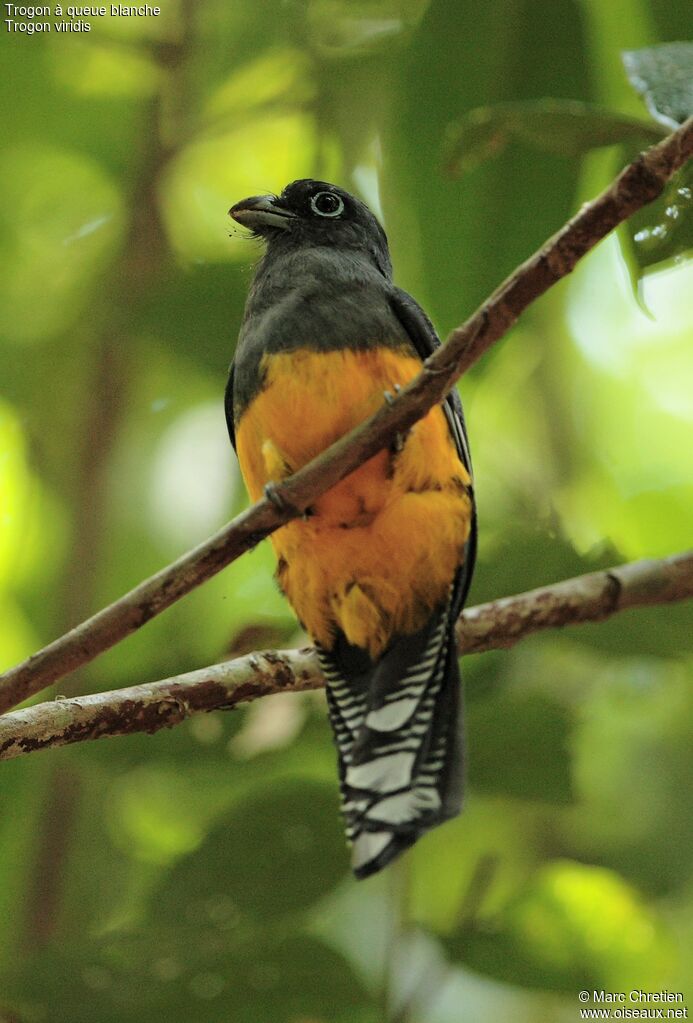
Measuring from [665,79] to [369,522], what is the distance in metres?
1.23

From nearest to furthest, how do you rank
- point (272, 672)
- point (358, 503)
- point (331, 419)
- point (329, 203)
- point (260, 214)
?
point (272, 672)
point (331, 419)
point (358, 503)
point (260, 214)
point (329, 203)

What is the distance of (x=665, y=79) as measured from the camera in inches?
88.0

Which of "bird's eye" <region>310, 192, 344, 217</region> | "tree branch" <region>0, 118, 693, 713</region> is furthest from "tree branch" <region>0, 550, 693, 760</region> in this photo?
"bird's eye" <region>310, 192, 344, 217</region>

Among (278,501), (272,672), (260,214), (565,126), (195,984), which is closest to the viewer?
(278,501)

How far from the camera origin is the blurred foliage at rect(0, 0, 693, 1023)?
2662 mm

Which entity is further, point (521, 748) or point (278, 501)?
point (521, 748)

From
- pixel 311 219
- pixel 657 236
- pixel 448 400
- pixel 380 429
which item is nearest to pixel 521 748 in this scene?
pixel 448 400

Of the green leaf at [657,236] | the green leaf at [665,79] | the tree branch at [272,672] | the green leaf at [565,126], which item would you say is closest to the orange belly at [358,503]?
the tree branch at [272,672]

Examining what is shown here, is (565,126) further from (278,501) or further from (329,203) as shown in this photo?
(329,203)

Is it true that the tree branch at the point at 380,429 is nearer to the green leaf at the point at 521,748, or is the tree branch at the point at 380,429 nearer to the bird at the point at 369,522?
the bird at the point at 369,522

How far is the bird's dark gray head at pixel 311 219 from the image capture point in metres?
3.46

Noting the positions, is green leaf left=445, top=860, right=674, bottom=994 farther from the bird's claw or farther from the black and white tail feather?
the bird's claw

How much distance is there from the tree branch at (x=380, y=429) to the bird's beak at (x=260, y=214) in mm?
1467

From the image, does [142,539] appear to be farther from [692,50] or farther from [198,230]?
[692,50]
